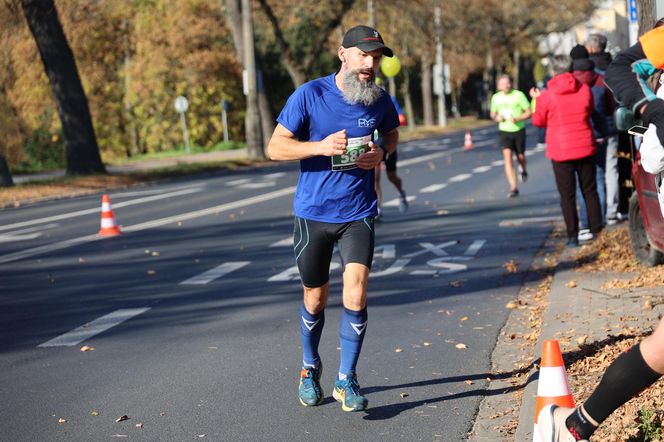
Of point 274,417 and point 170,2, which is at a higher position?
point 170,2

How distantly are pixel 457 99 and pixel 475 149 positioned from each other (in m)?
48.9

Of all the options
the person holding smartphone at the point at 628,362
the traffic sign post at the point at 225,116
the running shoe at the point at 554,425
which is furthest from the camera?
the traffic sign post at the point at 225,116

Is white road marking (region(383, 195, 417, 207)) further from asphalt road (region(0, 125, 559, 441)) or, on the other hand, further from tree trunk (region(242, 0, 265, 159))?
tree trunk (region(242, 0, 265, 159))

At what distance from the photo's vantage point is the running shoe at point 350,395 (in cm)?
591

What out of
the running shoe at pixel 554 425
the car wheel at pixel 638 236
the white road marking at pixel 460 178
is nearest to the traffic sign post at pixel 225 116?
the white road marking at pixel 460 178

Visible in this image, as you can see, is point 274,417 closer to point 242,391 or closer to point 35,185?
point 242,391

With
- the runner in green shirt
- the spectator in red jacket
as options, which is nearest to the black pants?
the spectator in red jacket

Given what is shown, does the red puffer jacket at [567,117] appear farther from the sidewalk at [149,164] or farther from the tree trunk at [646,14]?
the sidewalk at [149,164]

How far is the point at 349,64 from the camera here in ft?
19.1

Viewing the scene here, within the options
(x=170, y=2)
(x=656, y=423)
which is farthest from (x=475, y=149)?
(x=656, y=423)

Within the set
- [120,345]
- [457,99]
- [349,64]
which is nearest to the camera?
[349,64]

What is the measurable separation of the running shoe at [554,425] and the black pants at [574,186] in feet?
23.8

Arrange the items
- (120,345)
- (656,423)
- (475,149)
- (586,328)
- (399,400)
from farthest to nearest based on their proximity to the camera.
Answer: (475,149) < (120,345) < (586,328) < (399,400) < (656,423)

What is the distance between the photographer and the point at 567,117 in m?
11.6
